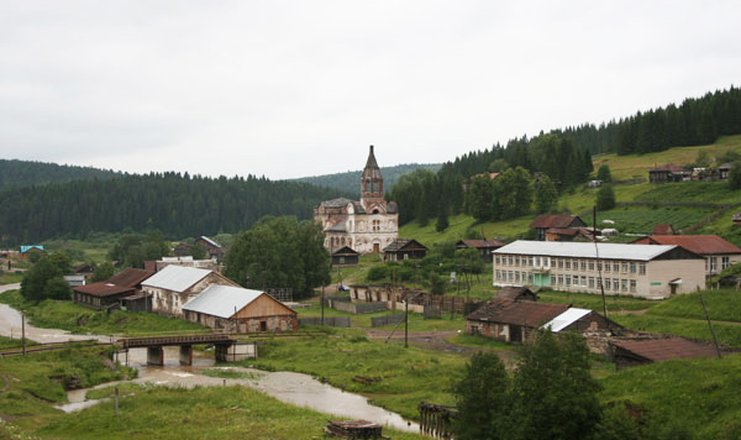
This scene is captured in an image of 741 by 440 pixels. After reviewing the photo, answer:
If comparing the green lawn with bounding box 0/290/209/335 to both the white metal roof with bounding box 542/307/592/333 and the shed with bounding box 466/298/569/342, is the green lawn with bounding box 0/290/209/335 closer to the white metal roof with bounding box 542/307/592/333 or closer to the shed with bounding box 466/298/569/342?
the shed with bounding box 466/298/569/342

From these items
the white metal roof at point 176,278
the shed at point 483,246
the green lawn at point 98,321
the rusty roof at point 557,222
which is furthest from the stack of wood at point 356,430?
the rusty roof at point 557,222

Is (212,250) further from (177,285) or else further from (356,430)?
(356,430)

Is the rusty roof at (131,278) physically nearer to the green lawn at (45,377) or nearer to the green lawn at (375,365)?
the green lawn at (375,365)

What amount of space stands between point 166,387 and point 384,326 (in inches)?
920

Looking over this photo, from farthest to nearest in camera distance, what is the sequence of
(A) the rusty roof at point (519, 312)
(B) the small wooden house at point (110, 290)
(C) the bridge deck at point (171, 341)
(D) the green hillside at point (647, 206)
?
(D) the green hillside at point (647, 206)
(B) the small wooden house at point (110, 290)
(A) the rusty roof at point (519, 312)
(C) the bridge deck at point (171, 341)

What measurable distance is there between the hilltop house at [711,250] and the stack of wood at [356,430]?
124 feet

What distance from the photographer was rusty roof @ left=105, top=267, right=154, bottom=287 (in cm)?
7900

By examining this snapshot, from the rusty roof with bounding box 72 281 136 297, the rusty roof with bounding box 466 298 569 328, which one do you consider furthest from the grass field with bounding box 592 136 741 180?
the rusty roof with bounding box 72 281 136 297

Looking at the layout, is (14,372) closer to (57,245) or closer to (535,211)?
(535,211)

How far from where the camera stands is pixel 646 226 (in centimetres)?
8019

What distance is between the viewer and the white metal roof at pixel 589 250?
193 feet

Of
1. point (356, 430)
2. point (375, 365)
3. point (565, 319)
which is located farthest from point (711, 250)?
point (356, 430)

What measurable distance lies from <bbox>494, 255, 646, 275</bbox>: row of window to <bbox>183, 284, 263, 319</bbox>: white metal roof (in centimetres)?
2151

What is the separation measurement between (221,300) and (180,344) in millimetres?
12788
